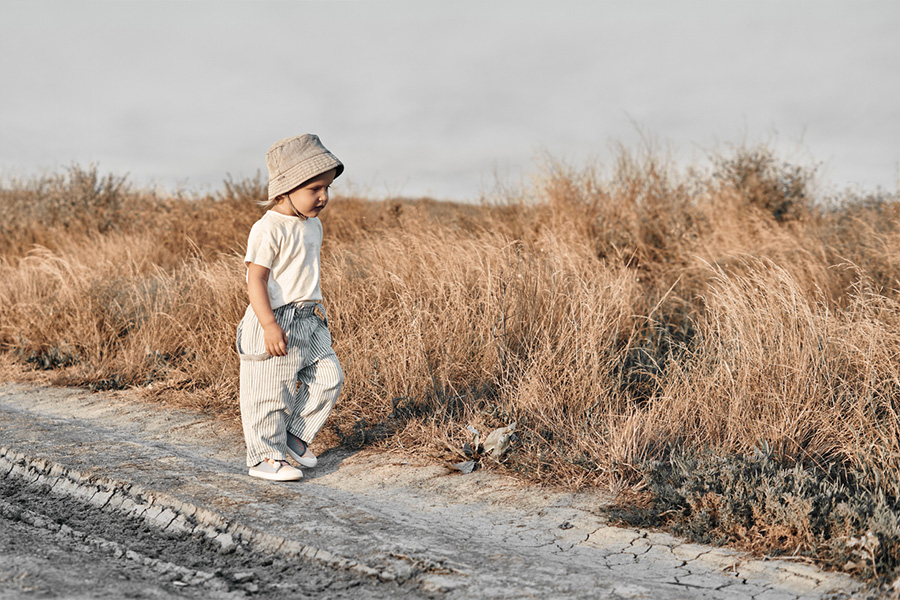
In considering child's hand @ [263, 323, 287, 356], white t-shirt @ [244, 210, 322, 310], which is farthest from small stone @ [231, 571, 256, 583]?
white t-shirt @ [244, 210, 322, 310]

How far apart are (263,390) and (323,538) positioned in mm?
1128

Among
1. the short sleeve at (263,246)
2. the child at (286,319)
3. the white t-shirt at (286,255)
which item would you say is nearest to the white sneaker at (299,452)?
the child at (286,319)

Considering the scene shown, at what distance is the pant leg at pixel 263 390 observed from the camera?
12.6 feet

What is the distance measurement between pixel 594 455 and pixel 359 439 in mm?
1462

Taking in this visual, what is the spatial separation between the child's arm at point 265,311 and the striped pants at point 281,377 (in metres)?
0.16

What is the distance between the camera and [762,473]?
328cm

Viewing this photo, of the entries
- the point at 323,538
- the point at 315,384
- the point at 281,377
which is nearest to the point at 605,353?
the point at 315,384

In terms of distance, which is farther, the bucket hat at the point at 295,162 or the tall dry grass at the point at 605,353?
the bucket hat at the point at 295,162

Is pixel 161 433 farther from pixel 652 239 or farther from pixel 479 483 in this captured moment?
pixel 652 239

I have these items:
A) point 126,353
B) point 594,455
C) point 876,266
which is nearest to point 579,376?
point 594,455

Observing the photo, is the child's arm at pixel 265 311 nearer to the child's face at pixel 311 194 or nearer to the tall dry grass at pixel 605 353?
the child's face at pixel 311 194

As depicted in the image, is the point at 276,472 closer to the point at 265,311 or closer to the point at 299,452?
the point at 299,452

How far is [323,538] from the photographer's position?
9.71ft

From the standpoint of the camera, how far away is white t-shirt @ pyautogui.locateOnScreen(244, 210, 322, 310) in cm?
370
